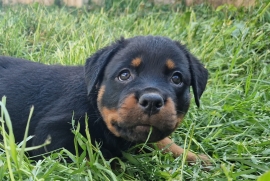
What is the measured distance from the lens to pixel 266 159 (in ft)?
11.3

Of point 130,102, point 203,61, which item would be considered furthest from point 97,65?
point 203,61

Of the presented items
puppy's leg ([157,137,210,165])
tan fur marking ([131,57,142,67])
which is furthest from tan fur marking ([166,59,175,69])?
puppy's leg ([157,137,210,165])

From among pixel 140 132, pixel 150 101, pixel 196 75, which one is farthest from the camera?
pixel 196 75

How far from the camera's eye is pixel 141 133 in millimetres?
2951

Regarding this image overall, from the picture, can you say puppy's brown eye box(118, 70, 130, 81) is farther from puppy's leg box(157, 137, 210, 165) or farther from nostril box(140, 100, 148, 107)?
puppy's leg box(157, 137, 210, 165)

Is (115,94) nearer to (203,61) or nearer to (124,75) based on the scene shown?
(124,75)

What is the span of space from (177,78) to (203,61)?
2.39 metres

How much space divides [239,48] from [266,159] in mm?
2320

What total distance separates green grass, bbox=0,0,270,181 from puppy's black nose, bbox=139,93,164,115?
279 mm

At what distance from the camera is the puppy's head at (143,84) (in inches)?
113

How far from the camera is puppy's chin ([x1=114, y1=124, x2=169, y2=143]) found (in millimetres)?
2922

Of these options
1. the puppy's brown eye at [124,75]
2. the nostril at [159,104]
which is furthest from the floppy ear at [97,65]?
the nostril at [159,104]

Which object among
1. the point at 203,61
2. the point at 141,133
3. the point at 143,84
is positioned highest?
the point at 143,84

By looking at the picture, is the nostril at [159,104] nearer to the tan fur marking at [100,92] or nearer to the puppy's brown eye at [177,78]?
the puppy's brown eye at [177,78]
